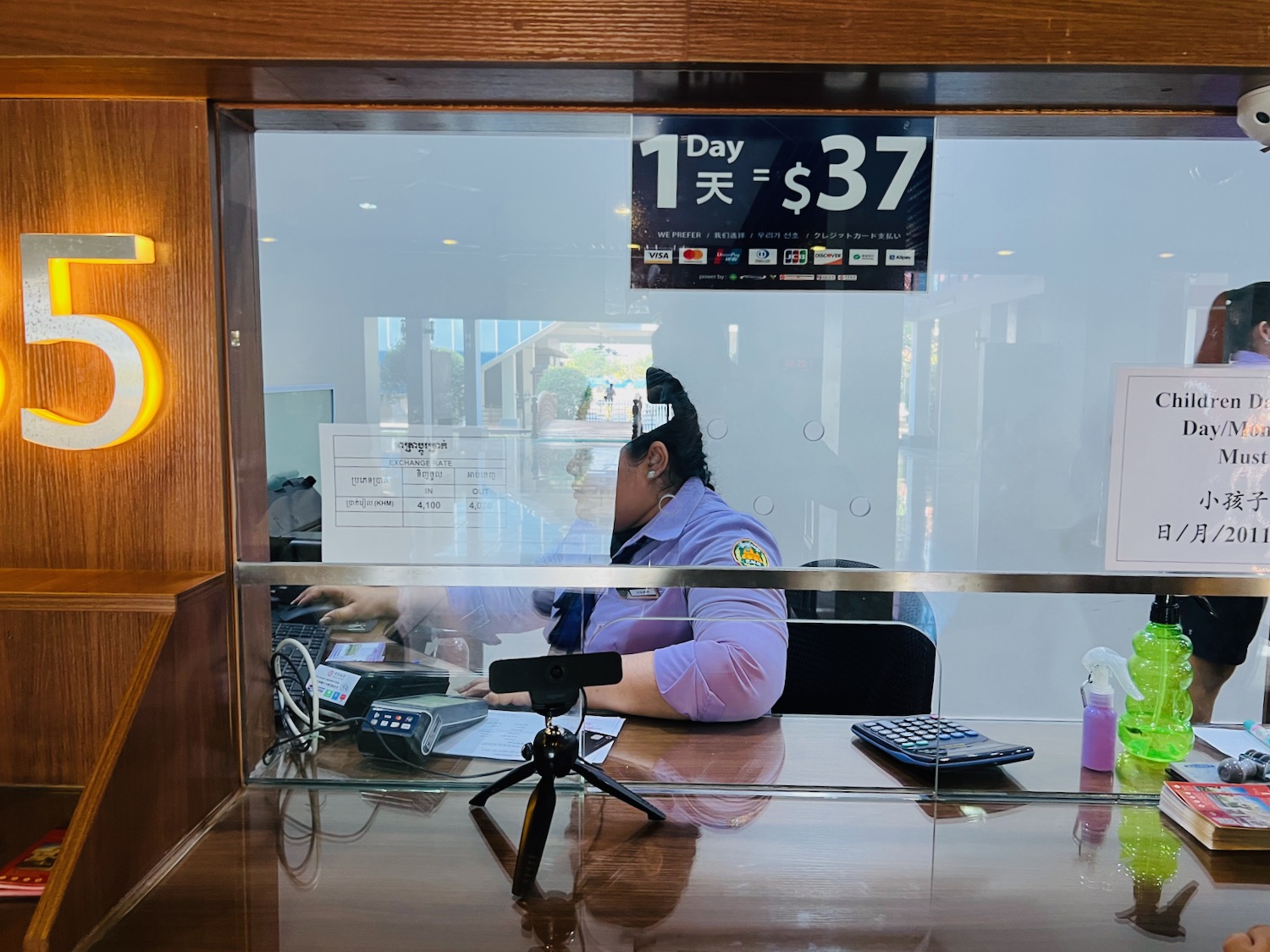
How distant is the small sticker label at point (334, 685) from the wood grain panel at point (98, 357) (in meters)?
0.28

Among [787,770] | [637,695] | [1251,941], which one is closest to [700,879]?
[787,770]

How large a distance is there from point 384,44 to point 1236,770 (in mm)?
1637

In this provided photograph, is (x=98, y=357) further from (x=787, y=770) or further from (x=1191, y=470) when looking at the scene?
(x=1191, y=470)

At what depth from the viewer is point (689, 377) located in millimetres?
1454

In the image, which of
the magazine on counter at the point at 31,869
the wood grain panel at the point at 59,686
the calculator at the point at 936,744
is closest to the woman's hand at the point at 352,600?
the wood grain panel at the point at 59,686

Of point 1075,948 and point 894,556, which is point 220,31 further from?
point 1075,948

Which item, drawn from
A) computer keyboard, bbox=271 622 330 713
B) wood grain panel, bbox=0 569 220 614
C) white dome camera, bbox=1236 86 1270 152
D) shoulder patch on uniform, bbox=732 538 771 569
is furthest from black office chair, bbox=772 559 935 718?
wood grain panel, bbox=0 569 220 614

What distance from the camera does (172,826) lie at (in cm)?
117

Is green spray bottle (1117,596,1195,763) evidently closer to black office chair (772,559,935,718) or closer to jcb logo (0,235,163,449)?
black office chair (772,559,935,718)

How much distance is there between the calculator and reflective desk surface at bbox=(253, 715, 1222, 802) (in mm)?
21

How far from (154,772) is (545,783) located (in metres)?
0.51

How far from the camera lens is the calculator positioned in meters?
1.41

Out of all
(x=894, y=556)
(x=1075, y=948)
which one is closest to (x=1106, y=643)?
(x=894, y=556)

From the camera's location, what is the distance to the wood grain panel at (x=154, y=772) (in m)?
0.97
